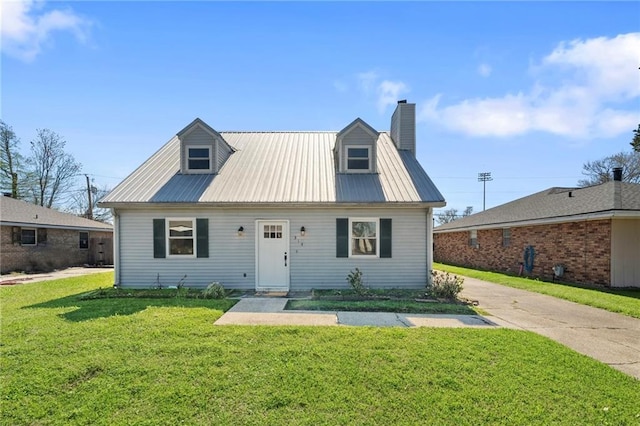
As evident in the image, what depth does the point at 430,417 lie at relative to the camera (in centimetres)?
319

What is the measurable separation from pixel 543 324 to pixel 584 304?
323cm

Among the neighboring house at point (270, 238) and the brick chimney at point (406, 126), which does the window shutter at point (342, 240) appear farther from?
the brick chimney at point (406, 126)

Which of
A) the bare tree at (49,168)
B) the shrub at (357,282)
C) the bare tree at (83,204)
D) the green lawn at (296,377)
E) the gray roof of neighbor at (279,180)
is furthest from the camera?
the bare tree at (83,204)

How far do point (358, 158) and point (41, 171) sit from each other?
1259 inches

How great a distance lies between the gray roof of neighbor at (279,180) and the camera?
31.5 feet

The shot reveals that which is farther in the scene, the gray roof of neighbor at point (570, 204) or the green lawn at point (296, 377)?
the gray roof of neighbor at point (570, 204)

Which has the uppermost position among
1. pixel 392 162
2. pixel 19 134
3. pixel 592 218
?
pixel 19 134

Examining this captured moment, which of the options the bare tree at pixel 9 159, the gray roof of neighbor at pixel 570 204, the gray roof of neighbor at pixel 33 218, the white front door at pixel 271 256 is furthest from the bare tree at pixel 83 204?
the gray roof of neighbor at pixel 570 204

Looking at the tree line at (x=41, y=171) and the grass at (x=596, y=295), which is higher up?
the tree line at (x=41, y=171)

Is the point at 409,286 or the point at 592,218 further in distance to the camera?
the point at 592,218

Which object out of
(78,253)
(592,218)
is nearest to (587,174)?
(592,218)

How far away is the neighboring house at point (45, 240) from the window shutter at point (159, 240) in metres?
11.0

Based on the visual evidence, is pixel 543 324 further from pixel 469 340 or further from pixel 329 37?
pixel 329 37

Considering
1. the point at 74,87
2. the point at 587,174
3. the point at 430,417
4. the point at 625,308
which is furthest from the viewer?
the point at 587,174
